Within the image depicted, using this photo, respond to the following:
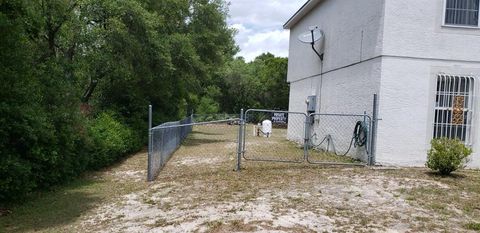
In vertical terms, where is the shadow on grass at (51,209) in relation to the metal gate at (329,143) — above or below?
below

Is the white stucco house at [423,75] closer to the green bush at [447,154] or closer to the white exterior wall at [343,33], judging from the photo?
the white exterior wall at [343,33]

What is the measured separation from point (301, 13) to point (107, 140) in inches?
376

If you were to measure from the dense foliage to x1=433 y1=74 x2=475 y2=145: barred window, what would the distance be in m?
8.43

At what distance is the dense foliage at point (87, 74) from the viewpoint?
7.94m

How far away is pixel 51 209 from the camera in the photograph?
758cm

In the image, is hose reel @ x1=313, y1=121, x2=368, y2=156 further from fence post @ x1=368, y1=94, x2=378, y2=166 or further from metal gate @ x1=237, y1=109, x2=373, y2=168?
fence post @ x1=368, y1=94, x2=378, y2=166

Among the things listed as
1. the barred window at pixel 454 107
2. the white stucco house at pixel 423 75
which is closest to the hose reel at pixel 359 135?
the white stucco house at pixel 423 75

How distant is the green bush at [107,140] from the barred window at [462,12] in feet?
30.0

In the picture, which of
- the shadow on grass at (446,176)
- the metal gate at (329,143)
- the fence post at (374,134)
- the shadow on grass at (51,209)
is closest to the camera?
the shadow on grass at (51,209)

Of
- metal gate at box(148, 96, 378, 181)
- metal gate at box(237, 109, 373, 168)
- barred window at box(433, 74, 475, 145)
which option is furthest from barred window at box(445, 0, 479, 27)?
metal gate at box(237, 109, 373, 168)

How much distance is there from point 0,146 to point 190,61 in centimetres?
1162

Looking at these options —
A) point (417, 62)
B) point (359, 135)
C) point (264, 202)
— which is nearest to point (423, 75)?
point (417, 62)

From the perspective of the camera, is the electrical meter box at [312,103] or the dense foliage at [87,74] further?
the electrical meter box at [312,103]

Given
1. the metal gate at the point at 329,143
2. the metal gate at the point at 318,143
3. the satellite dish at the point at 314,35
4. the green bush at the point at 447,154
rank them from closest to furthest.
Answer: the green bush at the point at 447,154
the metal gate at the point at 318,143
the metal gate at the point at 329,143
the satellite dish at the point at 314,35
